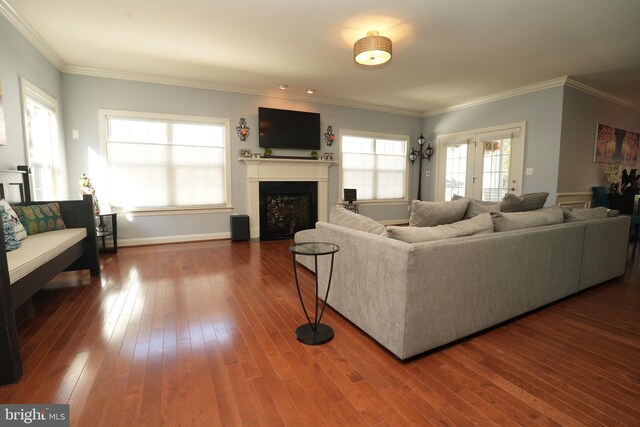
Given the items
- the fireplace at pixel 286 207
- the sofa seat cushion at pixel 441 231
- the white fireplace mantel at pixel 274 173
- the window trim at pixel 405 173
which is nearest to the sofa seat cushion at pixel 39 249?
the sofa seat cushion at pixel 441 231

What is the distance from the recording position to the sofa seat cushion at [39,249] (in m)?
1.92

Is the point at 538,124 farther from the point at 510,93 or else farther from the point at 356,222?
the point at 356,222

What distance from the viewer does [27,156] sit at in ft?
10.9

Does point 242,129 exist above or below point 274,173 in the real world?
above

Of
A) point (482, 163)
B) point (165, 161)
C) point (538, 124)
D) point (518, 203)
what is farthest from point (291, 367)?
point (482, 163)

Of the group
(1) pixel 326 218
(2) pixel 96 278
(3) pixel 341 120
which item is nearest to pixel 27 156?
(2) pixel 96 278

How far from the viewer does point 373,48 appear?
10.1 feet

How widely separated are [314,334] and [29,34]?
4.37m

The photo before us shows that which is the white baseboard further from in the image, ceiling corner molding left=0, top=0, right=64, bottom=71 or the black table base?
the black table base

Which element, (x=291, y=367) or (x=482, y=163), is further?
(x=482, y=163)

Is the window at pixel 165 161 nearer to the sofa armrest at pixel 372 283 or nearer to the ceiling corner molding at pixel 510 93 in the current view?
the sofa armrest at pixel 372 283

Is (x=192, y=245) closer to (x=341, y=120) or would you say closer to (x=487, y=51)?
(x=341, y=120)

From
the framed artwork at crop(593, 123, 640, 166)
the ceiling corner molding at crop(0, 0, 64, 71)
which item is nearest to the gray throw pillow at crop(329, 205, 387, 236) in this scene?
the ceiling corner molding at crop(0, 0, 64, 71)

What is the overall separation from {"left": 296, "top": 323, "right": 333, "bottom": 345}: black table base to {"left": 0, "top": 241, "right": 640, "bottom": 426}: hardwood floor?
6cm
